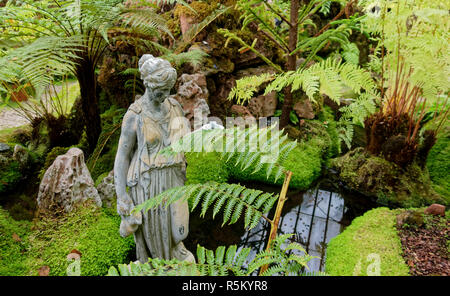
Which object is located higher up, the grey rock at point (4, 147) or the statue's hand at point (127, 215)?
the grey rock at point (4, 147)

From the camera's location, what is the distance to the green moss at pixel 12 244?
241cm

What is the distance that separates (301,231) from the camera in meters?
3.15

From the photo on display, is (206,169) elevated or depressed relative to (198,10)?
depressed

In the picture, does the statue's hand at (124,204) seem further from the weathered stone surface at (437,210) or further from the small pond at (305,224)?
the weathered stone surface at (437,210)

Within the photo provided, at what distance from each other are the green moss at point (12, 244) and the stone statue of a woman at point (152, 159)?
4.09ft

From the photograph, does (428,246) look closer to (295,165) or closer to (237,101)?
(295,165)

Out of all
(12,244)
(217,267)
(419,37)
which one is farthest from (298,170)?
(12,244)

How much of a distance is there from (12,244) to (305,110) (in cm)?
412

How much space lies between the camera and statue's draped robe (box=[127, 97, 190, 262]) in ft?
5.74

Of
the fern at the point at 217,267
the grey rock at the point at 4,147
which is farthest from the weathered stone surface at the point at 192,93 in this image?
the fern at the point at 217,267

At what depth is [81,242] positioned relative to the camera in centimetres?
263
